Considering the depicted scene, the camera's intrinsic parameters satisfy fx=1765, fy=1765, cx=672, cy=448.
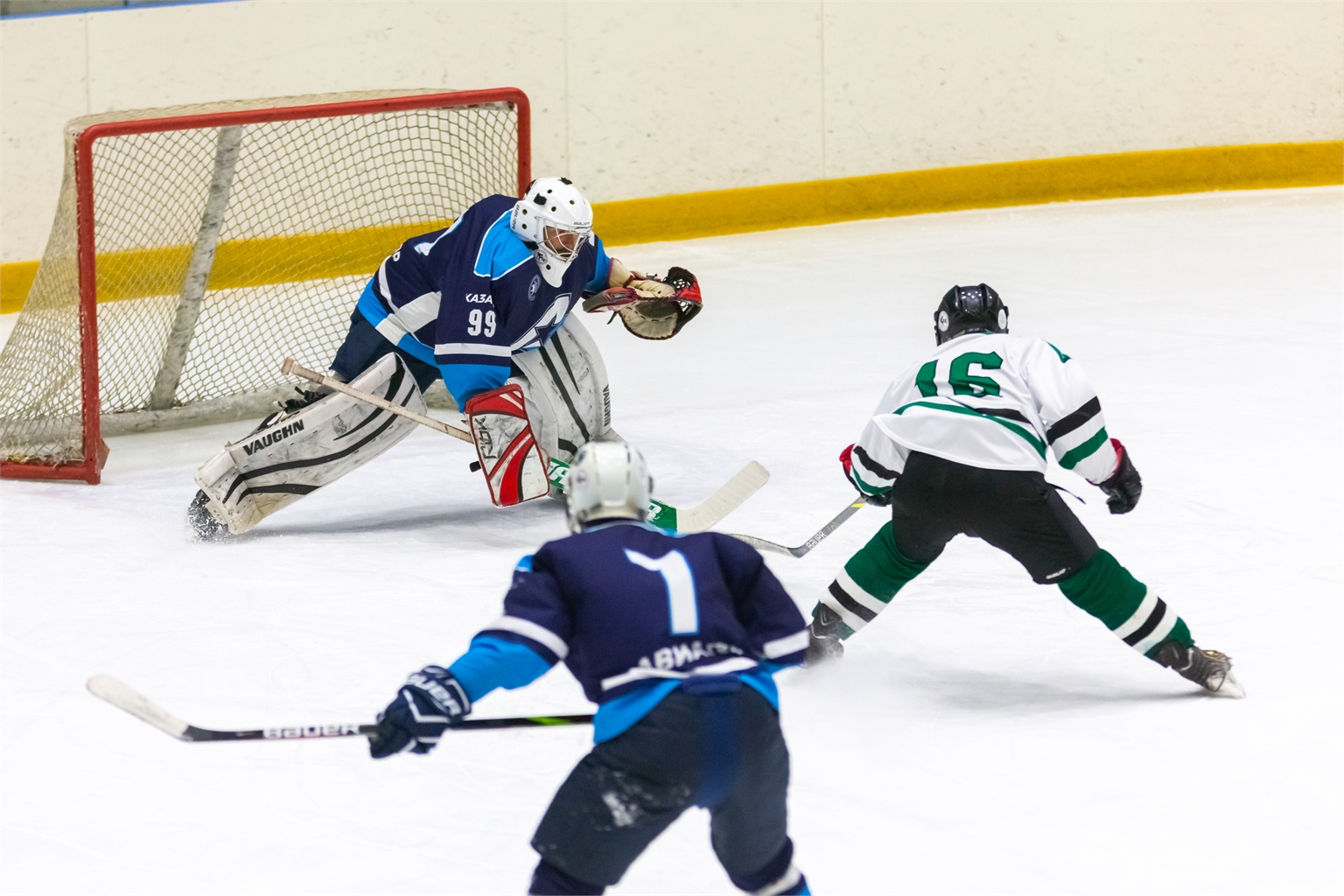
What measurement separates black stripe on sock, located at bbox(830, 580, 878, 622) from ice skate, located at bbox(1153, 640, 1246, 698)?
49 centimetres

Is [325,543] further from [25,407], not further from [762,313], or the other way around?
[762,313]

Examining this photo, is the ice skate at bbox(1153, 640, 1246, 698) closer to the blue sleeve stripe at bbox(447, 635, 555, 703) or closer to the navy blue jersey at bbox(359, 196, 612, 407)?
the blue sleeve stripe at bbox(447, 635, 555, 703)

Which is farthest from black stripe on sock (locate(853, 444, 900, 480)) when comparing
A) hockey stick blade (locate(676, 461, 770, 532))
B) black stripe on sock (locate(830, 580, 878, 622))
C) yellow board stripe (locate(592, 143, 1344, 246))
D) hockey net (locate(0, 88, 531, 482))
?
yellow board stripe (locate(592, 143, 1344, 246))

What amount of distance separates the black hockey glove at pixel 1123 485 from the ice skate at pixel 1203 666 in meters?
0.24

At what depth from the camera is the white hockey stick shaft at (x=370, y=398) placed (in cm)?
394

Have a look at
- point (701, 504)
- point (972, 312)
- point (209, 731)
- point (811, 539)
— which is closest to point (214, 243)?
point (701, 504)

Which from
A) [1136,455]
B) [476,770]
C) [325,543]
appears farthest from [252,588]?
[1136,455]

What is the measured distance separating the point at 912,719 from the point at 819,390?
2360 mm

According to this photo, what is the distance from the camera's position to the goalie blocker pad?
4.04 m

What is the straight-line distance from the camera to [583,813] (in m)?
1.85

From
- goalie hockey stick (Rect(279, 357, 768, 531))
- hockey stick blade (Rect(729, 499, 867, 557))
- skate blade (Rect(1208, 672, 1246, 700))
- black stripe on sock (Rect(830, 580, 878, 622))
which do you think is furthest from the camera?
goalie hockey stick (Rect(279, 357, 768, 531))

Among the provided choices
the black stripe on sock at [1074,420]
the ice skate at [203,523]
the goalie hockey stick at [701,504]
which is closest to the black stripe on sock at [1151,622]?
the black stripe on sock at [1074,420]

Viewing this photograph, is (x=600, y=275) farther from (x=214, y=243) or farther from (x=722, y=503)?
(x=214, y=243)

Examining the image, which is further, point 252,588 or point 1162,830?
point 252,588
